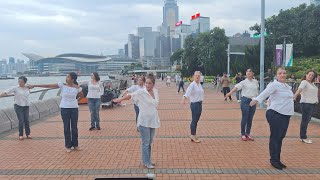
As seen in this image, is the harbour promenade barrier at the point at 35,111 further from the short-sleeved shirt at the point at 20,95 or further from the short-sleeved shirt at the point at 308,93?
the short-sleeved shirt at the point at 308,93

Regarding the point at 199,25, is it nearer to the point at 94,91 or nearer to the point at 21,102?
the point at 94,91

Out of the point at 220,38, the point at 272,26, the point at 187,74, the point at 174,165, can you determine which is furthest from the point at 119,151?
the point at 187,74

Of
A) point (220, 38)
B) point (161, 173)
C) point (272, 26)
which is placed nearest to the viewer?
point (161, 173)

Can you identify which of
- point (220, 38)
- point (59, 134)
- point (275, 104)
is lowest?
point (59, 134)

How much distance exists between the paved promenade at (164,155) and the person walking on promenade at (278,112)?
0.26m

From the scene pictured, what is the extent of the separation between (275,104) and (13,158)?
4.91 metres

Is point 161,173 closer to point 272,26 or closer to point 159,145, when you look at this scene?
point 159,145

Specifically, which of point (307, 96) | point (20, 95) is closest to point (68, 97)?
point (20, 95)

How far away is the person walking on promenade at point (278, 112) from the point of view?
5.89 metres

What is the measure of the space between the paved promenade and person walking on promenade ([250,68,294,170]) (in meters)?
0.26

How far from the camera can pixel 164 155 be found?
22.1 ft

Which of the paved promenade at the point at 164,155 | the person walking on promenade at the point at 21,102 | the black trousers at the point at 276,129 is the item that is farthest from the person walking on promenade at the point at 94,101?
the black trousers at the point at 276,129

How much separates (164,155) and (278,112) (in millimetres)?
2250

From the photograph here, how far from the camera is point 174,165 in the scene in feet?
19.9
